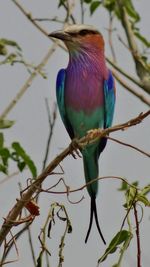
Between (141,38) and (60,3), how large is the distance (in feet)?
1.94

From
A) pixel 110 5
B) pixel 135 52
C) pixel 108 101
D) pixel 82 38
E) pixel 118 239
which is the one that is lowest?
pixel 118 239

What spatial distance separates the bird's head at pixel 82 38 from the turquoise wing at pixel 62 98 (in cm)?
16

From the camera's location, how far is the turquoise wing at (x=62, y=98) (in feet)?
14.5

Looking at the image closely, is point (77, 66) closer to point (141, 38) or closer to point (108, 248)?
point (141, 38)

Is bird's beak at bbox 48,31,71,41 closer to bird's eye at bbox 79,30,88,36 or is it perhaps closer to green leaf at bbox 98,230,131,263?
bird's eye at bbox 79,30,88,36

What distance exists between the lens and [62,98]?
14.5ft

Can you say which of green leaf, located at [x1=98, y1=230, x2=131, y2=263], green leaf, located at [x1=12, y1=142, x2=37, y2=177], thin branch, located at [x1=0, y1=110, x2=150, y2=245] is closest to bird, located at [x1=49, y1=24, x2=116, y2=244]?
green leaf, located at [x1=12, y1=142, x2=37, y2=177]

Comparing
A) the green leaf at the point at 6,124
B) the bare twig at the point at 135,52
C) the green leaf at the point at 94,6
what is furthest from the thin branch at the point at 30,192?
the green leaf at the point at 94,6

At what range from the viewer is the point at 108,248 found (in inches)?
97.9

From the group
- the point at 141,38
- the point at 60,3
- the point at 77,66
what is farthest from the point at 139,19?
the point at 77,66

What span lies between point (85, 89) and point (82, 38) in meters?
0.31

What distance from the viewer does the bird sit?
14.1 feet

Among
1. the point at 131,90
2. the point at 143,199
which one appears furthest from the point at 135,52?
the point at 143,199

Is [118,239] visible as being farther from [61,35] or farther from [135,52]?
[135,52]
